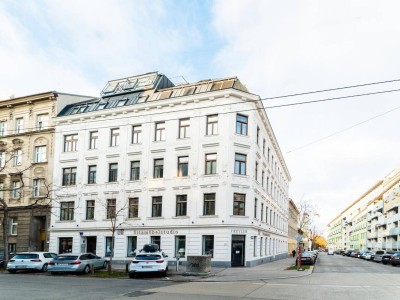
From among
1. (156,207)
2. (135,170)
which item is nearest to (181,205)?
(156,207)

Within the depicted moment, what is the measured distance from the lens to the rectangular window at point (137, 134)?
38.3 m

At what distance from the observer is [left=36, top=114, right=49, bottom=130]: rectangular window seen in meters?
42.7

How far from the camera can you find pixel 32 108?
1710 inches

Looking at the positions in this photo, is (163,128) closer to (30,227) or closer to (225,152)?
(225,152)

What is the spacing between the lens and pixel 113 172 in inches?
1531

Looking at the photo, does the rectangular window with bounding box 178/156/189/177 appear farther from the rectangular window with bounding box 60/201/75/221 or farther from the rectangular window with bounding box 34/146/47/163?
the rectangular window with bounding box 34/146/47/163

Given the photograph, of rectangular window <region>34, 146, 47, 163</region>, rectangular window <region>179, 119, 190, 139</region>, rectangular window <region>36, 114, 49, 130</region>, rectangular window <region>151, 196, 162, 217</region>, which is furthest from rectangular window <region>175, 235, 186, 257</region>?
rectangular window <region>36, 114, 49, 130</region>

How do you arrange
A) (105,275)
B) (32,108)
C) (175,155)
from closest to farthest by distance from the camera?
(105,275) < (175,155) < (32,108)

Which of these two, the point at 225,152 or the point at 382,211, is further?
the point at 382,211

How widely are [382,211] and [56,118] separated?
8270cm

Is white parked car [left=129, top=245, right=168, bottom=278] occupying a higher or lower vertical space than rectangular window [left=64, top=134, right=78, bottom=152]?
lower

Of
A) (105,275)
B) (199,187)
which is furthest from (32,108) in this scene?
(105,275)

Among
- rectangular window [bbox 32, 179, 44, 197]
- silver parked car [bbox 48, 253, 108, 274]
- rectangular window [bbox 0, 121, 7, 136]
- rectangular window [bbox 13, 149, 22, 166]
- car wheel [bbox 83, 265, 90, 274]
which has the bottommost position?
car wheel [bbox 83, 265, 90, 274]

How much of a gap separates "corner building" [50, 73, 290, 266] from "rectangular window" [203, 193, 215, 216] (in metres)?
0.08
